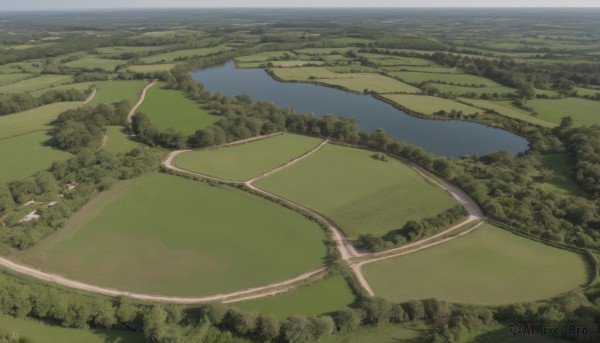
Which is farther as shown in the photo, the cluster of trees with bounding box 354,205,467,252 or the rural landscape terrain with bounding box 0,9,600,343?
the cluster of trees with bounding box 354,205,467,252

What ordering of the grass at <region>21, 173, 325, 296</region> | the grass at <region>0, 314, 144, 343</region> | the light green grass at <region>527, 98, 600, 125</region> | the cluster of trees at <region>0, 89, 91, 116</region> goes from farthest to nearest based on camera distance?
1. the light green grass at <region>527, 98, 600, 125</region>
2. the cluster of trees at <region>0, 89, 91, 116</region>
3. the grass at <region>21, 173, 325, 296</region>
4. the grass at <region>0, 314, 144, 343</region>

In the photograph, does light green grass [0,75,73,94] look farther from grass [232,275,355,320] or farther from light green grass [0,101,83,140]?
grass [232,275,355,320]

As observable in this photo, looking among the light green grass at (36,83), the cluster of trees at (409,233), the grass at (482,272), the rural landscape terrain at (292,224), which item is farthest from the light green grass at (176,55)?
the grass at (482,272)

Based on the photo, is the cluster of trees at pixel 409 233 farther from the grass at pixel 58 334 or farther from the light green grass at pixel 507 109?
the light green grass at pixel 507 109

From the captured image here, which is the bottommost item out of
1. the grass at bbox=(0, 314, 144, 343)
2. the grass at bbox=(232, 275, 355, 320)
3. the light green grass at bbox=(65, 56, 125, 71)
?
the grass at bbox=(0, 314, 144, 343)

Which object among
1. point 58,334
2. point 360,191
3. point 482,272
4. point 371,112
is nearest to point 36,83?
point 371,112

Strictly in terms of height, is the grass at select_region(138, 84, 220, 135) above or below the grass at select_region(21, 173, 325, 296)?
above

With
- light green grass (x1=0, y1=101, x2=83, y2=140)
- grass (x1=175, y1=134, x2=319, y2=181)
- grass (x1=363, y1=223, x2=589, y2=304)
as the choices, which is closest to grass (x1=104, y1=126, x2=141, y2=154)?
grass (x1=175, y1=134, x2=319, y2=181)
